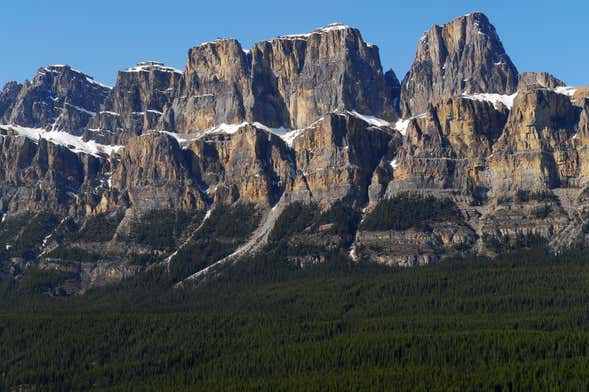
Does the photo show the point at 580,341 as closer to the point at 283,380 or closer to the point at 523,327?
the point at 523,327

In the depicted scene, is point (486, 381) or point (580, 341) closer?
point (486, 381)

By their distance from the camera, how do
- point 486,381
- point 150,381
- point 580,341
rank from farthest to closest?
1. point 150,381
2. point 580,341
3. point 486,381

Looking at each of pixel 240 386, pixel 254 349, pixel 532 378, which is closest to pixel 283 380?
pixel 240 386

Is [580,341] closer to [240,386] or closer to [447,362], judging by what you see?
[447,362]

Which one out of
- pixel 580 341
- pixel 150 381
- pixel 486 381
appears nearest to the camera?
pixel 486 381

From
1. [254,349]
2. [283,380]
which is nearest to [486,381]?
[283,380]

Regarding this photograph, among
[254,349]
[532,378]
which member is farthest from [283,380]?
[532,378]

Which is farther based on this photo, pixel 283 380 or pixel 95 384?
pixel 95 384

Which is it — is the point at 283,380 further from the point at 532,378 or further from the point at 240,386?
the point at 532,378
